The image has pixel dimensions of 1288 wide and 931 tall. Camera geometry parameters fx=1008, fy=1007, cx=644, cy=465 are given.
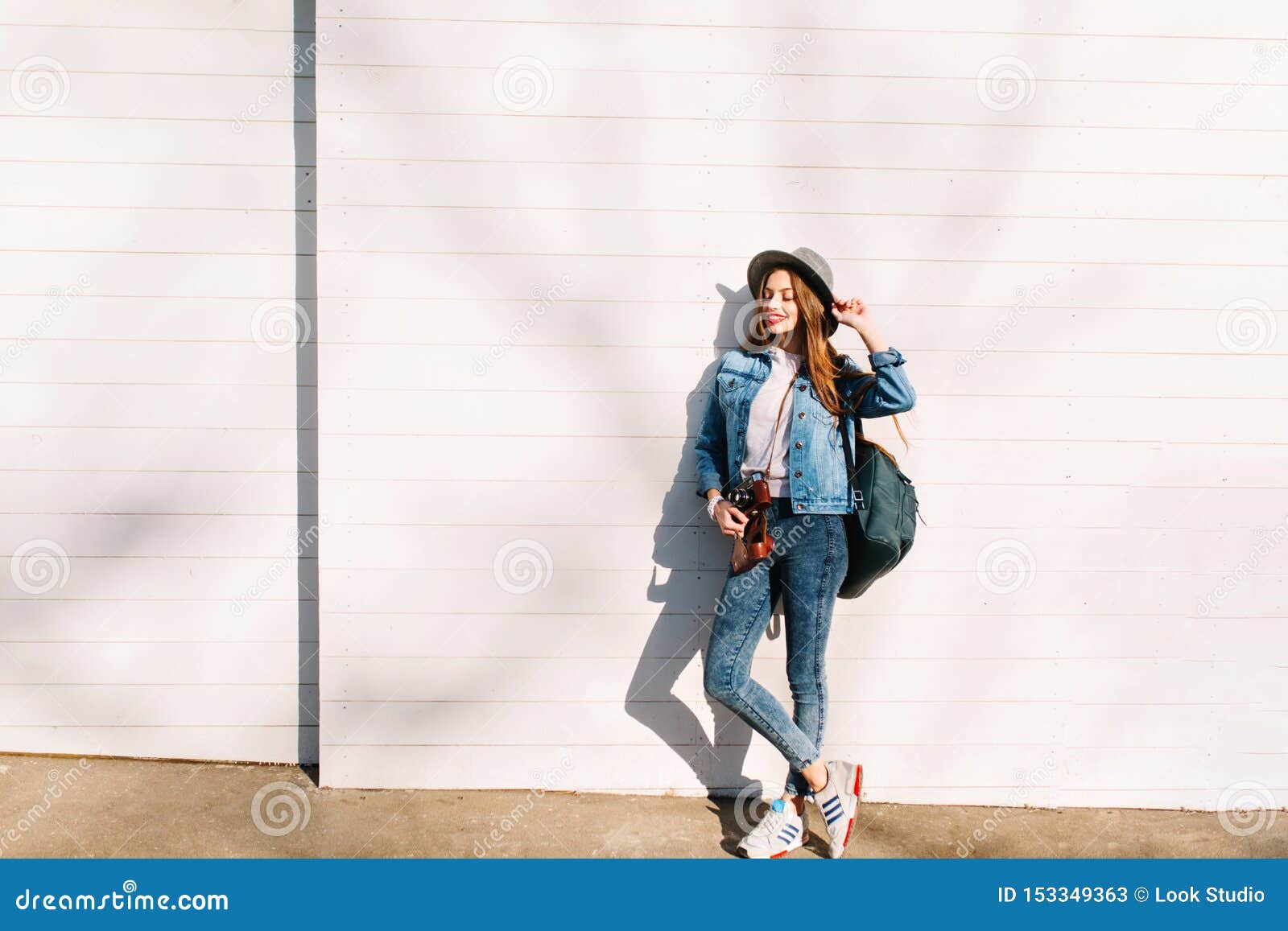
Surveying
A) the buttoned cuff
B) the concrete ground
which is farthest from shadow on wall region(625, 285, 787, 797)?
the buttoned cuff

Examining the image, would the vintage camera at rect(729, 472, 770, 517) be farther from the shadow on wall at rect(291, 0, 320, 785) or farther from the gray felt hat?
the shadow on wall at rect(291, 0, 320, 785)

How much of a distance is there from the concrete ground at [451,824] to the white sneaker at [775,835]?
0.20 feet

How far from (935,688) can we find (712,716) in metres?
0.88

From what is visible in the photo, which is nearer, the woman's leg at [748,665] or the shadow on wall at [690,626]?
the woman's leg at [748,665]

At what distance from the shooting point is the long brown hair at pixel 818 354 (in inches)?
137

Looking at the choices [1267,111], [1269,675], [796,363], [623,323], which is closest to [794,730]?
[796,363]

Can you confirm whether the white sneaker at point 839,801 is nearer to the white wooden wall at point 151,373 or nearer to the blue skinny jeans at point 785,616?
the blue skinny jeans at point 785,616

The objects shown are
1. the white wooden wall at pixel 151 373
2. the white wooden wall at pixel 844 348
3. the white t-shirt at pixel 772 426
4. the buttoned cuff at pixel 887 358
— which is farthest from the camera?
the white wooden wall at pixel 151 373

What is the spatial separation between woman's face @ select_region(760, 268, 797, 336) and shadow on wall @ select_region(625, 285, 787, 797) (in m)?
0.28

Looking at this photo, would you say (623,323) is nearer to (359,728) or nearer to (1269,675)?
(359,728)

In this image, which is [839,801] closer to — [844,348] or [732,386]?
[732,386]

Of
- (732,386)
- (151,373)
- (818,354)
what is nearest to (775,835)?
(732,386)

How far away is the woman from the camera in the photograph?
3430mm

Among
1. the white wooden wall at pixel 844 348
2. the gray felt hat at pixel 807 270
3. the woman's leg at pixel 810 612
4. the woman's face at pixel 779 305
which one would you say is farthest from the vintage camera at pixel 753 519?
the gray felt hat at pixel 807 270
